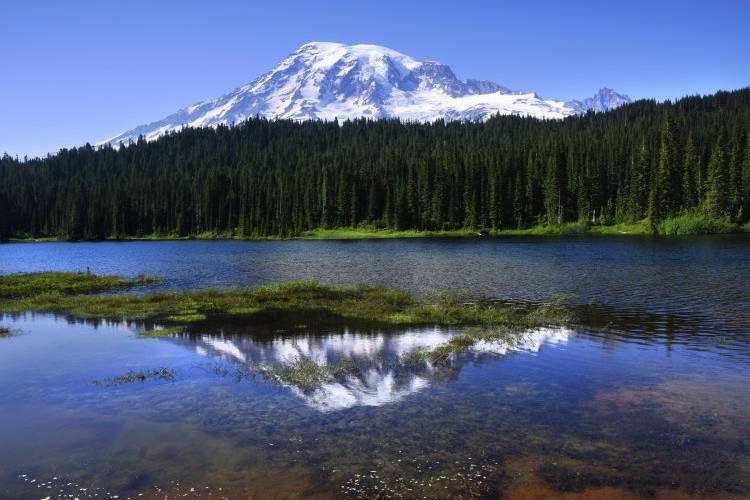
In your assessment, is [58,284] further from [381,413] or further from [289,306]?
[381,413]

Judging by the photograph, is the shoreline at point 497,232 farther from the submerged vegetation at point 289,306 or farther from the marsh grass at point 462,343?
the marsh grass at point 462,343

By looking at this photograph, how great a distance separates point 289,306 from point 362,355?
51.9 ft

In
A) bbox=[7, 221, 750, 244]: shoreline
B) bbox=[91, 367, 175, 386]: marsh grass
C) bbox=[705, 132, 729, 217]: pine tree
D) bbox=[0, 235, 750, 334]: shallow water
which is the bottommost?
bbox=[91, 367, 175, 386]: marsh grass

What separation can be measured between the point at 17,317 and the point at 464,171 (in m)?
144

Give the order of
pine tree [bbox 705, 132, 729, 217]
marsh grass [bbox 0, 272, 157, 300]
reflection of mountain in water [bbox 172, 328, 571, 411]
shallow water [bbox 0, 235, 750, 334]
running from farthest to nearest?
1. pine tree [bbox 705, 132, 729, 217]
2. marsh grass [bbox 0, 272, 157, 300]
3. shallow water [bbox 0, 235, 750, 334]
4. reflection of mountain in water [bbox 172, 328, 571, 411]

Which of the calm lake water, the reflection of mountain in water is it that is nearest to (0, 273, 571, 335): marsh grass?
the calm lake water

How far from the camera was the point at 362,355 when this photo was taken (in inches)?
978

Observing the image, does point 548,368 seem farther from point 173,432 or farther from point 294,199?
point 294,199

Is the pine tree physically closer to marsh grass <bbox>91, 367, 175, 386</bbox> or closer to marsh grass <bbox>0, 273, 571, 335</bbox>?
marsh grass <bbox>0, 273, 571, 335</bbox>

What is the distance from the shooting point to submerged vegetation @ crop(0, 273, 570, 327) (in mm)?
33812

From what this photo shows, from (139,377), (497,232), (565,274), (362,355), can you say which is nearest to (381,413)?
(362,355)

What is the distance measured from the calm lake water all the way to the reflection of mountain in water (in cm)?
12

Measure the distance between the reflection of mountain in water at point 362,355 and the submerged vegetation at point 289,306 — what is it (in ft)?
11.9

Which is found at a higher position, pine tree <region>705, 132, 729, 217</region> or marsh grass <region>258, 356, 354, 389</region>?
pine tree <region>705, 132, 729, 217</region>
